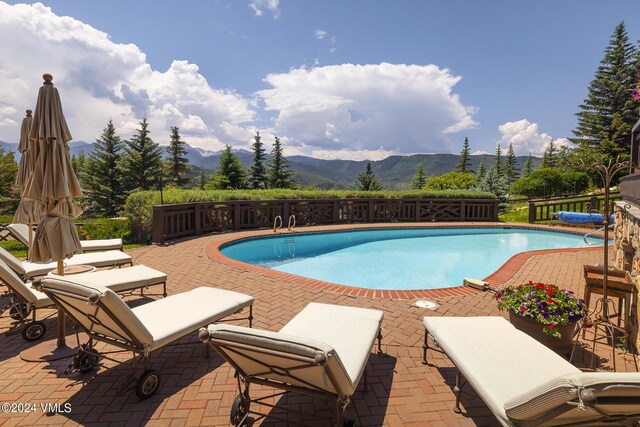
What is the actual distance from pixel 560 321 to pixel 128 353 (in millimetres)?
4104

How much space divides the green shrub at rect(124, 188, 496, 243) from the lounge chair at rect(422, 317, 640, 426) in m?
8.87

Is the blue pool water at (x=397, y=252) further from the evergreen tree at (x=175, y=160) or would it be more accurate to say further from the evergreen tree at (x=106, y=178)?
the evergreen tree at (x=175, y=160)

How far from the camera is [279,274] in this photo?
5762mm

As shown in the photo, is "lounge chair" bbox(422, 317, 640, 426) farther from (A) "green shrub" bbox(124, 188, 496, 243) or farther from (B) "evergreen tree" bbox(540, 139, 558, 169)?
(B) "evergreen tree" bbox(540, 139, 558, 169)

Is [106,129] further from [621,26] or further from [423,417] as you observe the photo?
[621,26]

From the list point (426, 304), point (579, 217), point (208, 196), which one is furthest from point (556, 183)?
point (426, 304)

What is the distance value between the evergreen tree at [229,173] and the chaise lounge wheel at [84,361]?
3307 centimetres

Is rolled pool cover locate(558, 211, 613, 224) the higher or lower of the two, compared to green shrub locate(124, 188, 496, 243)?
lower

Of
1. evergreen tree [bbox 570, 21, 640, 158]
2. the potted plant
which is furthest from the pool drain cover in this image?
evergreen tree [bbox 570, 21, 640, 158]

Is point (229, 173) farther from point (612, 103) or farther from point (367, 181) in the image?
point (612, 103)

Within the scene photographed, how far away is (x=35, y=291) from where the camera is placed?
10.9 ft

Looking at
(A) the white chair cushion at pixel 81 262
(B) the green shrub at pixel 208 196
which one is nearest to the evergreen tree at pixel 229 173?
(B) the green shrub at pixel 208 196

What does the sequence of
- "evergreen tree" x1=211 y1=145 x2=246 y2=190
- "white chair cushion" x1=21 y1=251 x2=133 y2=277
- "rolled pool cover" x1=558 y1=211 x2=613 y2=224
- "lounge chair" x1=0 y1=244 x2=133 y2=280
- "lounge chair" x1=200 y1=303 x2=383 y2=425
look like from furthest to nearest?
"evergreen tree" x1=211 y1=145 x2=246 y2=190, "rolled pool cover" x1=558 y1=211 x2=613 y2=224, "white chair cushion" x1=21 y1=251 x2=133 y2=277, "lounge chair" x1=0 y1=244 x2=133 y2=280, "lounge chair" x1=200 y1=303 x2=383 y2=425

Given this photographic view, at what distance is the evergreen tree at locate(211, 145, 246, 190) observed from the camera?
34844 millimetres
